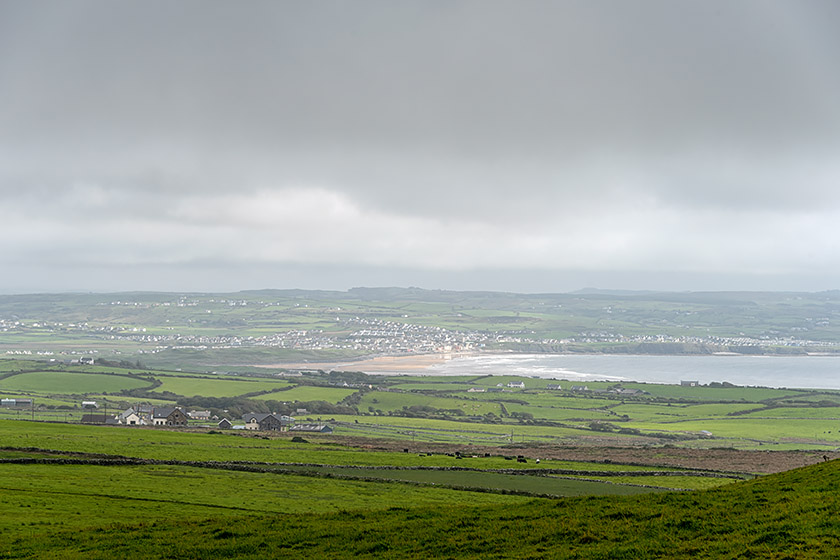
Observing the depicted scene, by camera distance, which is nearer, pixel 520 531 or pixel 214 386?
pixel 520 531

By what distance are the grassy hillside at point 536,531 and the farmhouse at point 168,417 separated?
74867 mm

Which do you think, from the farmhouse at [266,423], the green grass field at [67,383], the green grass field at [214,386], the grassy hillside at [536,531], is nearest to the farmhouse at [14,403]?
the green grass field at [67,383]

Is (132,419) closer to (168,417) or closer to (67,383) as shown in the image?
(168,417)

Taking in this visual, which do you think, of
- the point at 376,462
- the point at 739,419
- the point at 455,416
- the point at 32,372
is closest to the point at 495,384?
the point at 455,416

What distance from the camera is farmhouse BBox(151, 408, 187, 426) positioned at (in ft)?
339

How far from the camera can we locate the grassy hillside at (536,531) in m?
20.0

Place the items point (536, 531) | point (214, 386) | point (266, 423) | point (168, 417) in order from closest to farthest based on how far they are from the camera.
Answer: point (536, 531)
point (168, 417)
point (266, 423)
point (214, 386)

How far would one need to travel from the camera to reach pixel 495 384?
170250mm

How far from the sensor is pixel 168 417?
105062mm

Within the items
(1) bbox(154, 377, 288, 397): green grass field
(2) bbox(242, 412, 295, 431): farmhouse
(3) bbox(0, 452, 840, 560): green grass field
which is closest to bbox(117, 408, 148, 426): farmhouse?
(2) bbox(242, 412, 295, 431): farmhouse

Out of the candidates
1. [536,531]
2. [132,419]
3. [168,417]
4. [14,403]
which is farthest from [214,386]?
[536,531]

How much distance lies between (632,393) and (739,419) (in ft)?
104

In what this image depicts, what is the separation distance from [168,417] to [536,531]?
89.3m

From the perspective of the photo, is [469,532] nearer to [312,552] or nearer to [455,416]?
[312,552]
